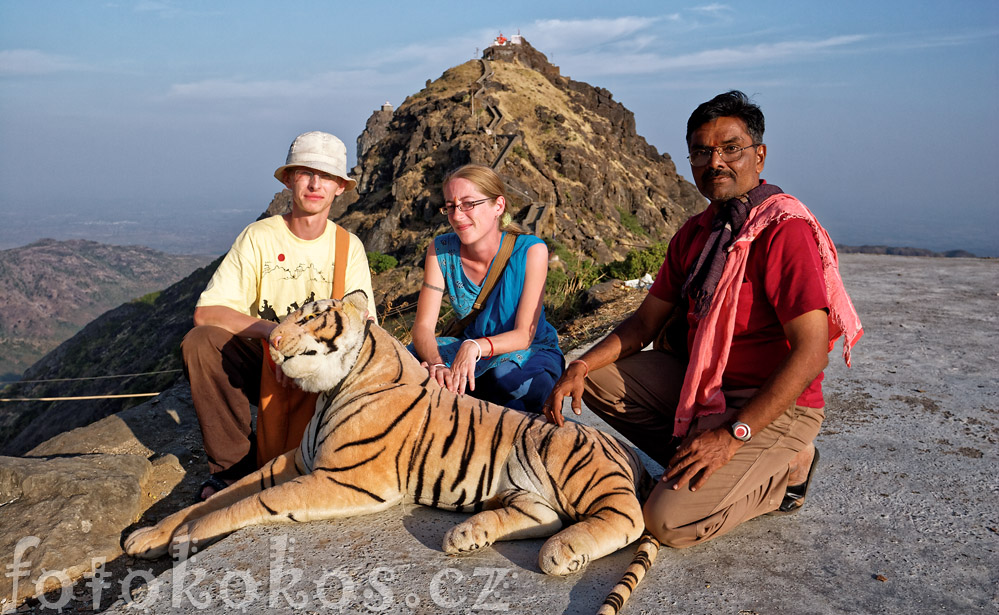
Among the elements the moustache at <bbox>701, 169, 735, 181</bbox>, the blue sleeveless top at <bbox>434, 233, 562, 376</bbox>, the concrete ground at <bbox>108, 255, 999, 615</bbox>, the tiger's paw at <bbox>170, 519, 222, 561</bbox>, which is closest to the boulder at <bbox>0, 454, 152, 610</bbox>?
the tiger's paw at <bbox>170, 519, 222, 561</bbox>

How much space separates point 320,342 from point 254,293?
113 centimetres

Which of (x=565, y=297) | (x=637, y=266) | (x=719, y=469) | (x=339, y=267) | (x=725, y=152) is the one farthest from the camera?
(x=637, y=266)

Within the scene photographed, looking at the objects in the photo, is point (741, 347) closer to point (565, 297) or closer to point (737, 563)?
point (737, 563)

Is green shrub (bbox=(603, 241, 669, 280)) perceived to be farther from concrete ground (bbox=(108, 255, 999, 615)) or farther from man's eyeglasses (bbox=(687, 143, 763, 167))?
man's eyeglasses (bbox=(687, 143, 763, 167))

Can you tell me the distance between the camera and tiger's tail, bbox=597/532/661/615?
8.10ft

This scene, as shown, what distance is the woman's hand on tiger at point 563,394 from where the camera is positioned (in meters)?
3.34

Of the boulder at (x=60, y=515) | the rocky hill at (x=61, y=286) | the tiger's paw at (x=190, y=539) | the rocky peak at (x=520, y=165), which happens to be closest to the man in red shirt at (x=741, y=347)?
the tiger's paw at (x=190, y=539)

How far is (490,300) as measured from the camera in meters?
4.29

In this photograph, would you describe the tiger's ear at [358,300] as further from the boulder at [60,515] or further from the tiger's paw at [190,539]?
the boulder at [60,515]

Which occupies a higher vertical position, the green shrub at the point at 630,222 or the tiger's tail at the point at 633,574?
the green shrub at the point at 630,222

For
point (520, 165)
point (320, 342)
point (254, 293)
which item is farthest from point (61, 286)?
point (320, 342)

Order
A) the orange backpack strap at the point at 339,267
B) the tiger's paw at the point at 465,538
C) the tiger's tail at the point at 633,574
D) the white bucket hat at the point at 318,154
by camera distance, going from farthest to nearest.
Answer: the orange backpack strap at the point at 339,267 < the white bucket hat at the point at 318,154 < the tiger's paw at the point at 465,538 < the tiger's tail at the point at 633,574

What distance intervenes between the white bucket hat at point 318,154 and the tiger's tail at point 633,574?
8.65ft

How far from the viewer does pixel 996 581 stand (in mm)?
2766
